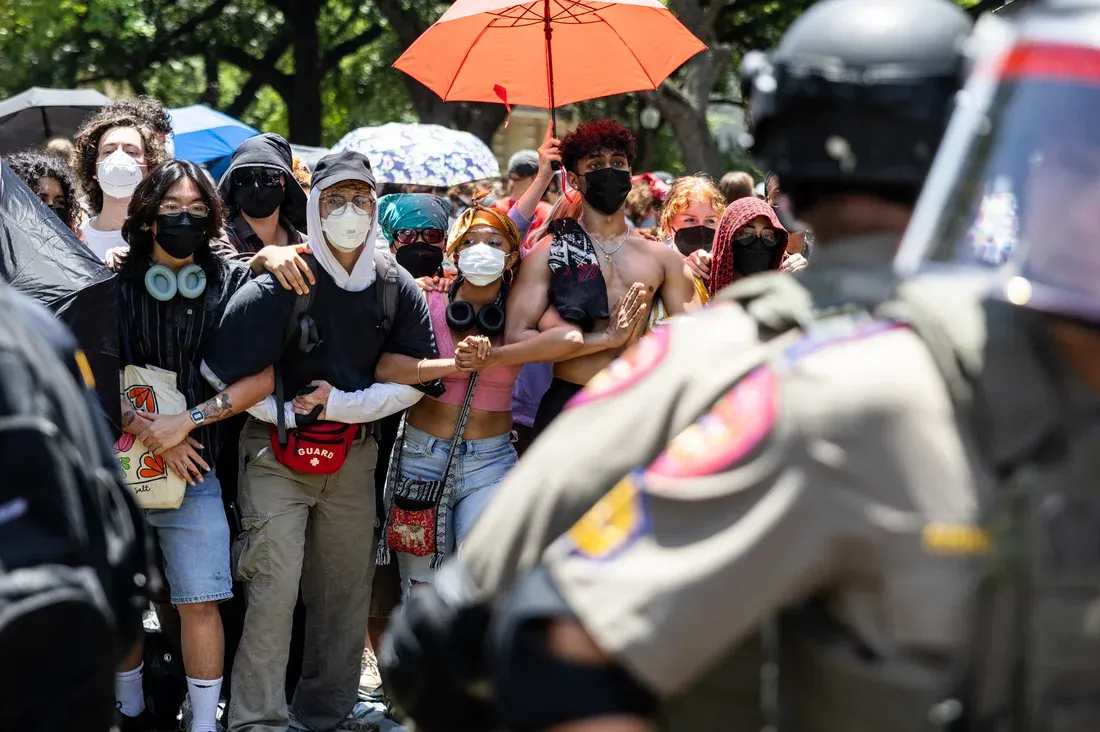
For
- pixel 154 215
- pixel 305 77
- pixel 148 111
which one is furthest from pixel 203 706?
pixel 305 77

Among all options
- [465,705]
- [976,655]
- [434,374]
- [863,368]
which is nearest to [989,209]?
[863,368]

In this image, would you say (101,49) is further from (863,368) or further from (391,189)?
(863,368)

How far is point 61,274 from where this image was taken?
4574 millimetres

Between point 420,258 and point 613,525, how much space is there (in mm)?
4413

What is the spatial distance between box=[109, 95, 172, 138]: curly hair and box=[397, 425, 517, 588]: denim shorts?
2141mm

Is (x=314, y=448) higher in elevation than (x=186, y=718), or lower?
higher

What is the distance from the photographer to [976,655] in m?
1.62

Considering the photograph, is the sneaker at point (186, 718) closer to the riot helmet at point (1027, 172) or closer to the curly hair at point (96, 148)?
the curly hair at point (96, 148)

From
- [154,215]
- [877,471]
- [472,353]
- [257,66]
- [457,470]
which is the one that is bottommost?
[257,66]

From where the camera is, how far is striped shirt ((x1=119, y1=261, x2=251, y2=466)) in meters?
5.01

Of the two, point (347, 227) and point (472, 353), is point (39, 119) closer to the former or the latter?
point (347, 227)

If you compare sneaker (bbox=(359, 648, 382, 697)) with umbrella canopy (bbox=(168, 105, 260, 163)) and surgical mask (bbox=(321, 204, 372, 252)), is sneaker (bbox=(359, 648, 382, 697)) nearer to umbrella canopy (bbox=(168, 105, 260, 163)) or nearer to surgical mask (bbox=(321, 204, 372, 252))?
surgical mask (bbox=(321, 204, 372, 252))

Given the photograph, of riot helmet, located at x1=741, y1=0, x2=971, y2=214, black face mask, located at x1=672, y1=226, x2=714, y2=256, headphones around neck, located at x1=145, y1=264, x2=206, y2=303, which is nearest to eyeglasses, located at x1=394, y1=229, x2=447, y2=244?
headphones around neck, located at x1=145, y1=264, x2=206, y2=303

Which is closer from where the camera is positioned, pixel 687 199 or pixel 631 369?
pixel 631 369
